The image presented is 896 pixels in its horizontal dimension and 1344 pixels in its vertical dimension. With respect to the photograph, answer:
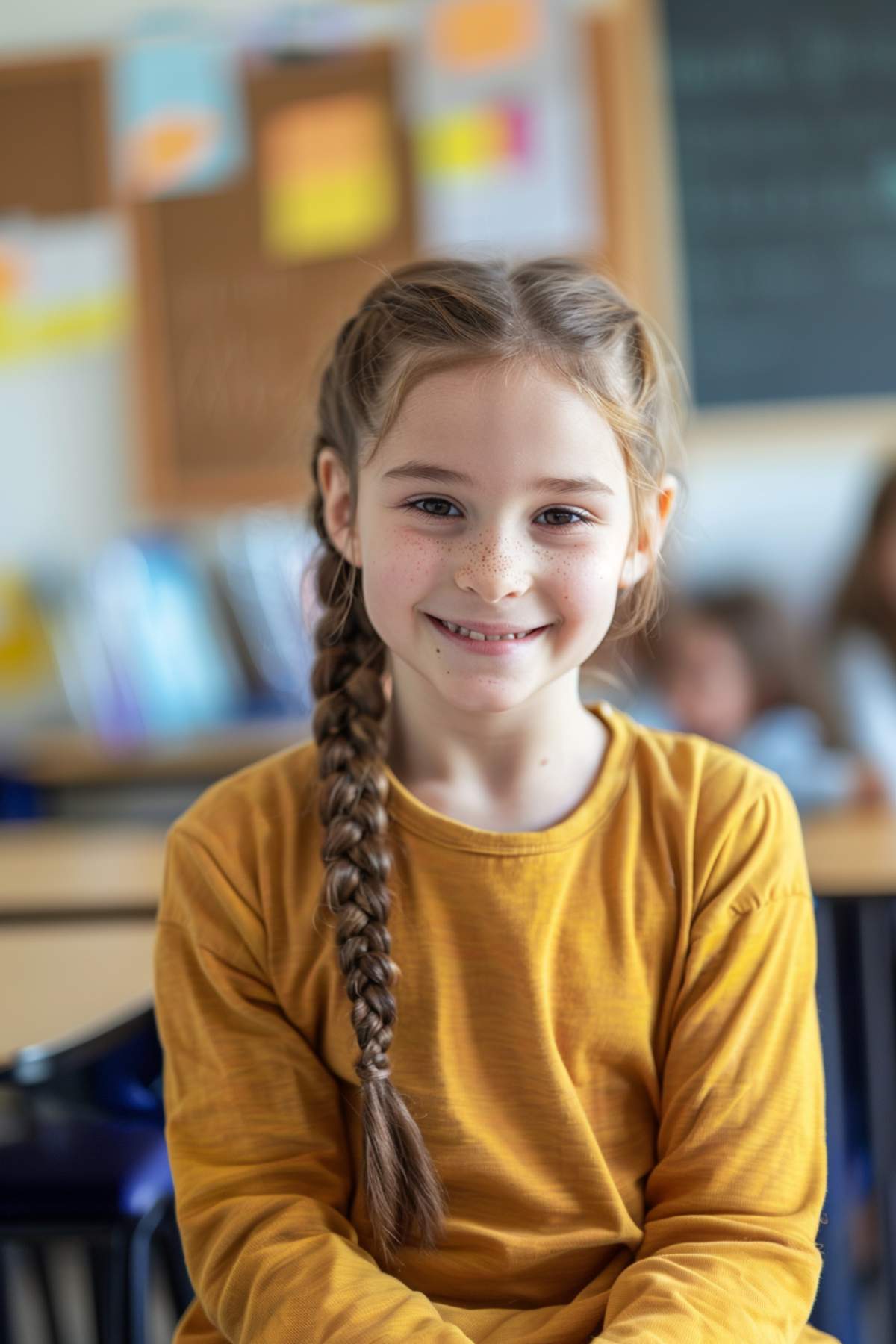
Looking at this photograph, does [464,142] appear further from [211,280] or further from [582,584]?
[582,584]

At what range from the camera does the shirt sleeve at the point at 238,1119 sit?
0.85 meters

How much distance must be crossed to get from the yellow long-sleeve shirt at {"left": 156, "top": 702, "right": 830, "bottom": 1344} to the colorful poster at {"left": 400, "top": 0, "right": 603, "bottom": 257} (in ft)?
8.00

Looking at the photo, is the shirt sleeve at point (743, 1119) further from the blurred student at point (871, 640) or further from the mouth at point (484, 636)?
the blurred student at point (871, 640)

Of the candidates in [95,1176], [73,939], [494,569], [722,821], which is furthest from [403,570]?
[73,939]

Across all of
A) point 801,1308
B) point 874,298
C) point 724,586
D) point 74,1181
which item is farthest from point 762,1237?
point 874,298

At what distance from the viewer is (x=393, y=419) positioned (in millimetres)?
870

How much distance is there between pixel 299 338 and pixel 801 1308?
2713 millimetres

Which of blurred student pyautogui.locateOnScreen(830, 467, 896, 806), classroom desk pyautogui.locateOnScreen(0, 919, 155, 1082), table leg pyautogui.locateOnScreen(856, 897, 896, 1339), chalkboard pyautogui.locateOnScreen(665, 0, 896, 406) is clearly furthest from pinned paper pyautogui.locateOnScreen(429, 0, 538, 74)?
table leg pyautogui.locateOnScreen(856, 897, 896, 1339)

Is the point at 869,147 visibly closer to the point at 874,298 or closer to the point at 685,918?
the point at 874,298

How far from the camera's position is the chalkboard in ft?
10.1

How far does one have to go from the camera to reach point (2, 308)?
3.31 meters

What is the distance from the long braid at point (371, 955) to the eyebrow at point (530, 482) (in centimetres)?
19

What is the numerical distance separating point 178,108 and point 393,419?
8.79 ft

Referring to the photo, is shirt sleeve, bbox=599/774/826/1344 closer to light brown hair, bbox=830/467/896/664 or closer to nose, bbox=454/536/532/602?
nose, bbox=454/536/532/602
